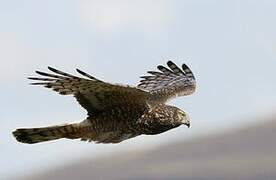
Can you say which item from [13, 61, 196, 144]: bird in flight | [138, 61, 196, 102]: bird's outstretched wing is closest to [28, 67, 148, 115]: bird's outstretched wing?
[13, 61, 196, 144]: bird in flight

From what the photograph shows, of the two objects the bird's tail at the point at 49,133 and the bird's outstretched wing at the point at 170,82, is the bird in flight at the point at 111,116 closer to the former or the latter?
the bird's tail at the point at 49,133

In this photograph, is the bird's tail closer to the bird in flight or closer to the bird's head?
the bird in flight

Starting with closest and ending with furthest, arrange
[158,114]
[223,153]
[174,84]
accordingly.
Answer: [158,114] < [174,84] < [223,153]

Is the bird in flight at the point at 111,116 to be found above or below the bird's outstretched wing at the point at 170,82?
below

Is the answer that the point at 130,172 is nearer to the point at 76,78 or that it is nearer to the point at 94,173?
the point at 94,173

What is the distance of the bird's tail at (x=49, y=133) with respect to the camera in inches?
704

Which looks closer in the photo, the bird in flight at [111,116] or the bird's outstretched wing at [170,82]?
the bird in flight at [111,116]

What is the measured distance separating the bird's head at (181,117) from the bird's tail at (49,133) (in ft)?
4.47

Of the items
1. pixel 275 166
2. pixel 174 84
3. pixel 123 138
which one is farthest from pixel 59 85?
pixel 275 166

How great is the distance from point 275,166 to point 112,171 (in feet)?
29.2

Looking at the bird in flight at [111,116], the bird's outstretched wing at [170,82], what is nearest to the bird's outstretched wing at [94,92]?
the bird in flight at [111,116]

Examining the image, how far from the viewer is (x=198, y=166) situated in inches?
2594

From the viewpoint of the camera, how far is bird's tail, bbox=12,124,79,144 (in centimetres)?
1788

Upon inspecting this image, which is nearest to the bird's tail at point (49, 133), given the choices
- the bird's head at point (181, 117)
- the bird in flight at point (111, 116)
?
the bird in flight at point (111, 116)
